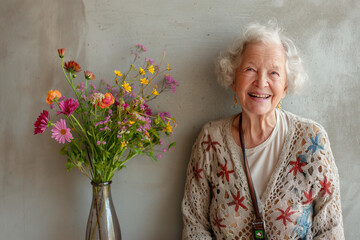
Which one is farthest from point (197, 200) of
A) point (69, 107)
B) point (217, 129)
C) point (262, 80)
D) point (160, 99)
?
point (69, 107)

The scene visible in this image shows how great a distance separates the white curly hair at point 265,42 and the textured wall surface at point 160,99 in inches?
4.2

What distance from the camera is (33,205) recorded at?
176 cm

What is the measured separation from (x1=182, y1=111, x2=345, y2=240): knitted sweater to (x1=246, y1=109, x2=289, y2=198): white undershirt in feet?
0.11

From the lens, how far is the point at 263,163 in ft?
4.98

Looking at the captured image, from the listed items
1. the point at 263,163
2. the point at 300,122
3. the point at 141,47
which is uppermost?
the point at 141,47

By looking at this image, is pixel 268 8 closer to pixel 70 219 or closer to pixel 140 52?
pixel 140 52

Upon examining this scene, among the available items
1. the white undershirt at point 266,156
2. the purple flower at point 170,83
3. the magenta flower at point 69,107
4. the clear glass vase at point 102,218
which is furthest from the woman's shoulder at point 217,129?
the magenta flower at point 69,107

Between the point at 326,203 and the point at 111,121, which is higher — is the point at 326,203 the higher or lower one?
the lower one

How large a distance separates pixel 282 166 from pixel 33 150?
1.26m

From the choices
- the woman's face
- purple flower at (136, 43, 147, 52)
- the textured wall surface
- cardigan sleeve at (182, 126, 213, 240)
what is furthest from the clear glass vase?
the woman's face

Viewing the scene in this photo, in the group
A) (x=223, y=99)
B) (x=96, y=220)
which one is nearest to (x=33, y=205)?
(x=96, y=220)

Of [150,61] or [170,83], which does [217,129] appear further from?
[150,61]

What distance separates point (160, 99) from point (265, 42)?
1.90 ft

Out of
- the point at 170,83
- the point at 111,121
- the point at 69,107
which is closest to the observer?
the point at 69,107
